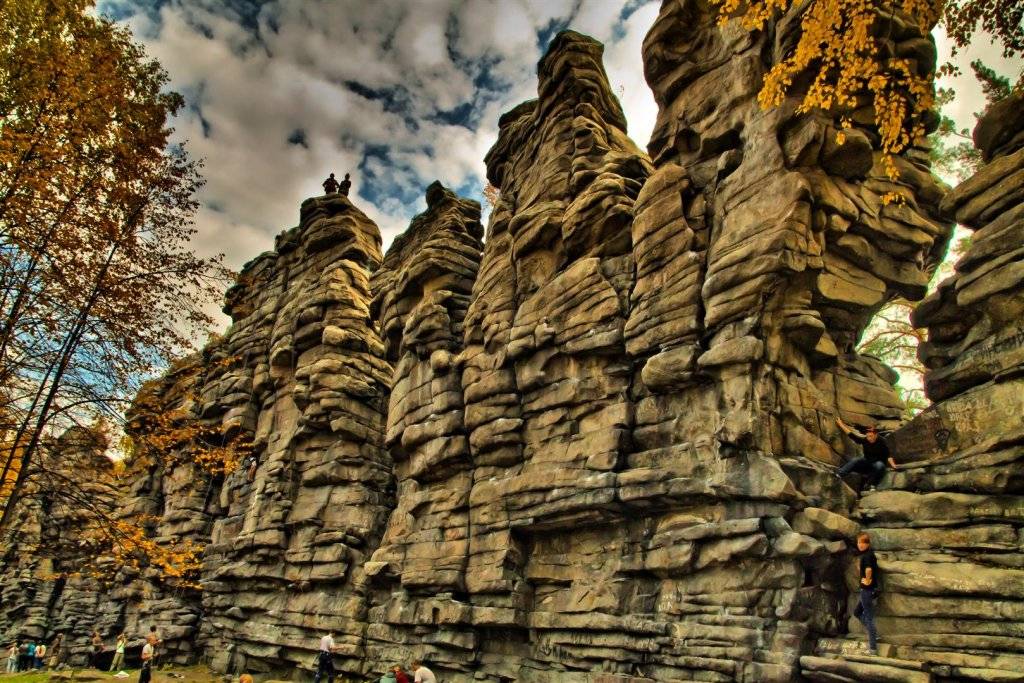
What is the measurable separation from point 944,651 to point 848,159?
11506 millimetres

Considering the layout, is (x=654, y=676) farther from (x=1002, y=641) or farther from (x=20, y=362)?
(x=20, y=362)

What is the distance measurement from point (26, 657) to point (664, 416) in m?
49.7

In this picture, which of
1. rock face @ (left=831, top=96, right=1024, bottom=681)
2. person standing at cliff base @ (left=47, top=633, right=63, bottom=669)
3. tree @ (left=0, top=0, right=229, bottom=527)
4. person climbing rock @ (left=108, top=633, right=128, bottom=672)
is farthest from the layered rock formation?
person standing at cliff base @ (left=47, top=633, right=63, bottom=669)

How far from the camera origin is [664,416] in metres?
17.4

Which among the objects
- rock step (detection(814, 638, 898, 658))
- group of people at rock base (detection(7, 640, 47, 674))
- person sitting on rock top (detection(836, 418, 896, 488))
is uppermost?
person sitting on rock top (detection(836, 418, 896, 488))

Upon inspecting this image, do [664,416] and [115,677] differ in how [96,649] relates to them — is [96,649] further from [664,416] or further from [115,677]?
[664,416]

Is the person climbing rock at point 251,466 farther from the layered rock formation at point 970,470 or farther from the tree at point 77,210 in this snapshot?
the layered rock formation at point 970,470

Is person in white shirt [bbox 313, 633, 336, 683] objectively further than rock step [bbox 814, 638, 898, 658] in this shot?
Yes

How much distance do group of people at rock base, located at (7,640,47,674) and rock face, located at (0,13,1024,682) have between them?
20587 mm

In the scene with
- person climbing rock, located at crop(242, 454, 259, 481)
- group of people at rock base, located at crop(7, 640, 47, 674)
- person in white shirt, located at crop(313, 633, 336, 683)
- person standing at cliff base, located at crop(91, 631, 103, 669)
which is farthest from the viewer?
group of people at rock base, located at crop(7, 640, 47, 674)

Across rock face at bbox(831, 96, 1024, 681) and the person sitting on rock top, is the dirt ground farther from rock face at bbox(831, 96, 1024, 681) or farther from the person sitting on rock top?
rock face at bbox(831, 96, 1024, 681)

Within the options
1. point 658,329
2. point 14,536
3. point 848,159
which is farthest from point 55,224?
point 14,536

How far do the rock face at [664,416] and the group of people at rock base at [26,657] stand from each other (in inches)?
811

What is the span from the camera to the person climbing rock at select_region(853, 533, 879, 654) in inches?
482
